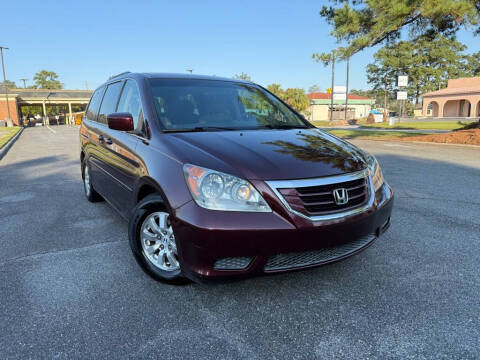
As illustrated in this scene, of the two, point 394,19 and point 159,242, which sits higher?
point 394,19

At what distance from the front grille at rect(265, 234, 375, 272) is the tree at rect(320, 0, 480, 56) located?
12.2 meters

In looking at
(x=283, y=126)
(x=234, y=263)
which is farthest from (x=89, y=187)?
(x=234, y=263)

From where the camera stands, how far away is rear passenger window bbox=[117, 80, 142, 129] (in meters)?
3.32

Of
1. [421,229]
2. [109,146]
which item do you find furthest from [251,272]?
[421,229]

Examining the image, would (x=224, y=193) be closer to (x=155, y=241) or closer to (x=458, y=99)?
(x=155, y=241)

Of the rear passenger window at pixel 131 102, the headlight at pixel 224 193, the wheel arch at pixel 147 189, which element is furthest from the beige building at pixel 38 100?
the headlight at pixel 224 193

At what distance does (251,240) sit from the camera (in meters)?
2.18

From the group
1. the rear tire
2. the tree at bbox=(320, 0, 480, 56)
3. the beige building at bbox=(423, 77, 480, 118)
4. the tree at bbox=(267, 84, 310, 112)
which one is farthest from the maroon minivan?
the beige building at bbox=(423, 77, 480, 118)

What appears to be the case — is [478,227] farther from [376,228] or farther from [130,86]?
[130,86]

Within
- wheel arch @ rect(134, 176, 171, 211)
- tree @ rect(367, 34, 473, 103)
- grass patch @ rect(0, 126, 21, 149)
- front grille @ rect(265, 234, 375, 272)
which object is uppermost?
tree @ rect(367, 34, 473, 103)

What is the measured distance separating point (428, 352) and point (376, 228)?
35.4 inches

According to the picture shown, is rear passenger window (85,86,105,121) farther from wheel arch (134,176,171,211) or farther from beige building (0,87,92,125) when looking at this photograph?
beige building (0,87,92,125)

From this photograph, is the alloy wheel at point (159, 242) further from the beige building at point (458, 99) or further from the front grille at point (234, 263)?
the beige building at point (458, 99)

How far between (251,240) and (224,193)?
34 cm
